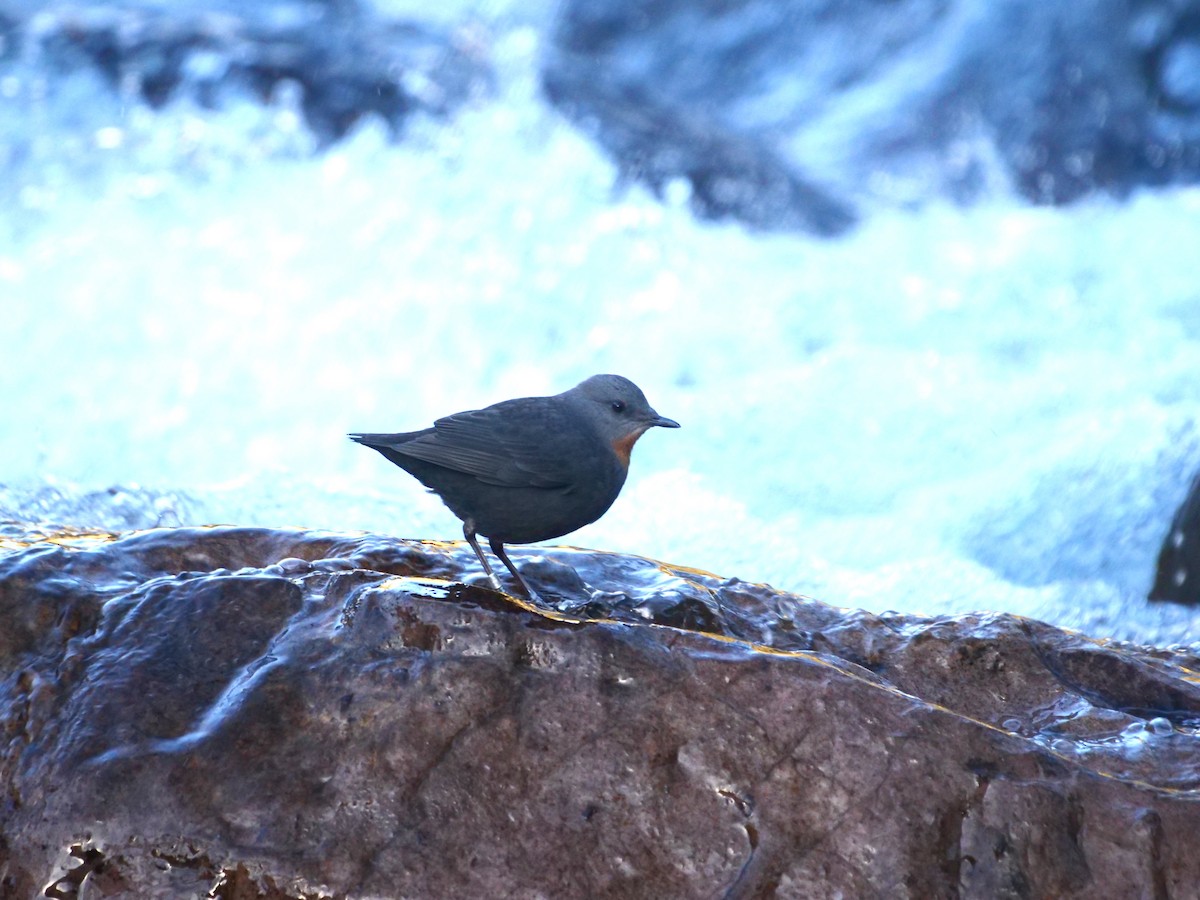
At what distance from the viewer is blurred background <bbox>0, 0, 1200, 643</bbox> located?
8383 millimetres

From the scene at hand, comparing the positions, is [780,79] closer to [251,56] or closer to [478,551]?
[251,56]

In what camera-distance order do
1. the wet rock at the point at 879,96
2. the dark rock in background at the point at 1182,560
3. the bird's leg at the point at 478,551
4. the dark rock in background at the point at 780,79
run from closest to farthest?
the bird's leg at the point at 478,551, the dark rock in background at the point at 1182,560, the dark rock in background at the point at 780,79, the wet rock at the point at 879,96

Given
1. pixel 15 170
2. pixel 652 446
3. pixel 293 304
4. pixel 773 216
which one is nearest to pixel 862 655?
pixel 652 446

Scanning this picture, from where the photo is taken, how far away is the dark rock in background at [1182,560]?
6.83m

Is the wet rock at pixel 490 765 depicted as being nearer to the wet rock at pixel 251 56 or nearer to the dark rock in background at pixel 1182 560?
the dark rock in background at pixel 1182 560

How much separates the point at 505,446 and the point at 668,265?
709 centimetres

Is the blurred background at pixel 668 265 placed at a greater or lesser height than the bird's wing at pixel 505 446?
greater

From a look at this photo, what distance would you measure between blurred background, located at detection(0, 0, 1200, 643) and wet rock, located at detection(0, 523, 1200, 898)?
396 centimetres

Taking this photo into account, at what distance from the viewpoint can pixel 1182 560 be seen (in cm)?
695

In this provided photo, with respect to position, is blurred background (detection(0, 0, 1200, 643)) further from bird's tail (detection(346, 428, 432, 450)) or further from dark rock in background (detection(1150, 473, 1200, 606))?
bird's tail (detection(346, 428, 432, 450))

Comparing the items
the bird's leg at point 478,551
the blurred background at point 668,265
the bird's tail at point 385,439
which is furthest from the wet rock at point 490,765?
the blurred background at point 668,265

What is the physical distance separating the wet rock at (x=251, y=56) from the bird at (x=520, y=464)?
25.0 ft

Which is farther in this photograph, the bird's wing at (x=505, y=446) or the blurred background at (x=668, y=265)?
the blurred background at (x=668, y=265)

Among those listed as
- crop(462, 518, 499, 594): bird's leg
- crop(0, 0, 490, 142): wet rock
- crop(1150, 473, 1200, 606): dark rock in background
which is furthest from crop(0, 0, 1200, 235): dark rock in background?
crop(462, 518, 499, 594): bird's leg
